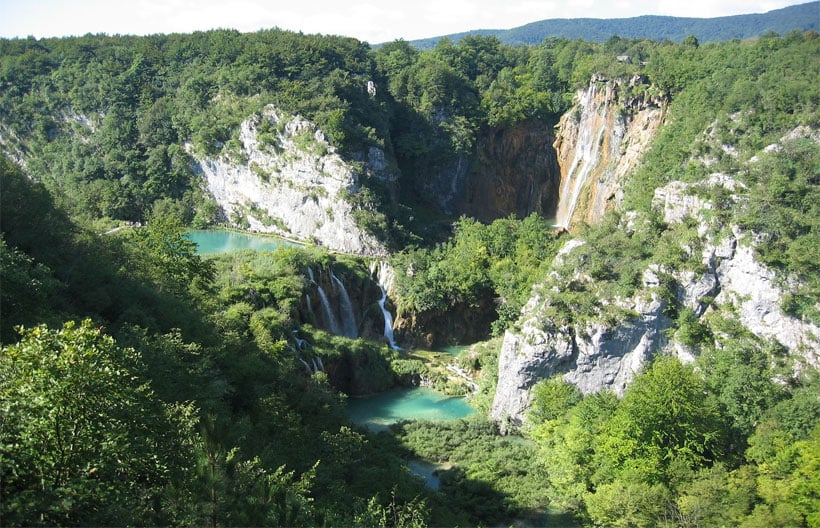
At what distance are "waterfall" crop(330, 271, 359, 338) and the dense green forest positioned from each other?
1.50 metres

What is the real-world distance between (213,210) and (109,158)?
12.1 metres

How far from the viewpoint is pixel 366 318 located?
4566 cm

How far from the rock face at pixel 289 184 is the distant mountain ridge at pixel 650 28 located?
82.9m

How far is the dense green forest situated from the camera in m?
10.9

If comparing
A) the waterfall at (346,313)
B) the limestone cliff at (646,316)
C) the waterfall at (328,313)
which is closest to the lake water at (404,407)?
the limestone cliff at (646,316)

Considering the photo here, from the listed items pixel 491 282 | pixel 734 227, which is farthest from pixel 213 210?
pixel 734 227

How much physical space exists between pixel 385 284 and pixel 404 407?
1375cm

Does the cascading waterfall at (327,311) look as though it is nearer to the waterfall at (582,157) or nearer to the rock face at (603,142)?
the rock face at (603,142)

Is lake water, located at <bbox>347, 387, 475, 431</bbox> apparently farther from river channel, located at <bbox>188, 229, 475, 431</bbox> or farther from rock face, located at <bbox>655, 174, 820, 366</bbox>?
rock face, located at <bbox>655, 174, 820, 366</bbox>

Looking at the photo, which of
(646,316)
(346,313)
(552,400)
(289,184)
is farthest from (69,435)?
(289,184)

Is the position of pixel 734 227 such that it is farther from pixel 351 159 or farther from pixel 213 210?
pixel 213 210

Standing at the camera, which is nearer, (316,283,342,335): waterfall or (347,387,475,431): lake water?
(347,387,475,431): lake water

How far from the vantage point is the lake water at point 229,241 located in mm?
53844

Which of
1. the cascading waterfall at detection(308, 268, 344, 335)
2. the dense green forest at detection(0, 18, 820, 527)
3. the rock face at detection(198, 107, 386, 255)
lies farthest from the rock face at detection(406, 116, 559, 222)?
the cascading waterfall at detection(308, 268, 344, 335)
